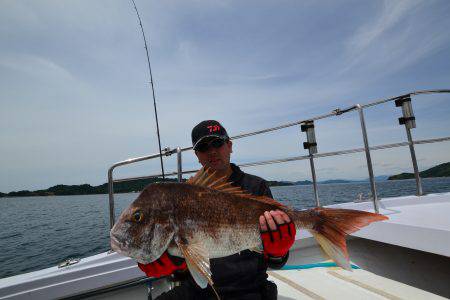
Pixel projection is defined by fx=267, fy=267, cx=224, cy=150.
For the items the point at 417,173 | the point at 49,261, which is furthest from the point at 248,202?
the point at 49,261

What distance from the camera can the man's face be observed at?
3180 millimetres

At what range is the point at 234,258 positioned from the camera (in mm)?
2746

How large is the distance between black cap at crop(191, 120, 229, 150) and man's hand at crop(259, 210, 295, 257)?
3.75ft

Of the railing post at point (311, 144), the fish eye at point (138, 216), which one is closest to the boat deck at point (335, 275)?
the railing post at point (311, 144)

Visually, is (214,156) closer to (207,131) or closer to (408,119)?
(207,131)

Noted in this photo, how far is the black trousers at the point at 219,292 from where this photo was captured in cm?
260

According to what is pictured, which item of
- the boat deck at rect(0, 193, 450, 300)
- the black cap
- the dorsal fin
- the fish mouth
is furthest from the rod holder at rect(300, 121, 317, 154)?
the fish mouth

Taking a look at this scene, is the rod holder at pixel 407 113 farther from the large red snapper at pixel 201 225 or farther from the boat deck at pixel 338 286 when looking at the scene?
the large red snapper at pixel 201 225

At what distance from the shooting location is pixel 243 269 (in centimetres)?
267

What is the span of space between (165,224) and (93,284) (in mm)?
2225

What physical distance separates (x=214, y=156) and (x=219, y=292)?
1.45 metres

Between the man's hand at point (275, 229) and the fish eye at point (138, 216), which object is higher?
the fish eye at point (138, 216)

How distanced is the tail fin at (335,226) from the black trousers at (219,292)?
2.68 ft

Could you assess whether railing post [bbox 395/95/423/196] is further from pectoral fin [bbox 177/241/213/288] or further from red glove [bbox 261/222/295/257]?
pectoral fin [bbox 177/241/213/288]
